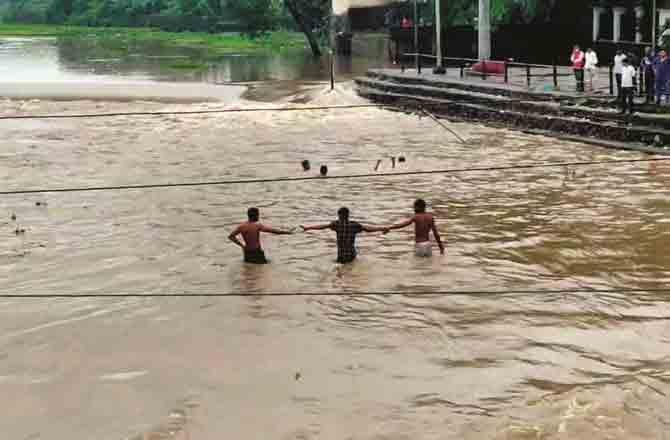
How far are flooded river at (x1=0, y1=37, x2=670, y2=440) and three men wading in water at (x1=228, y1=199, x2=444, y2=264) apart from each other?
0.26 metres

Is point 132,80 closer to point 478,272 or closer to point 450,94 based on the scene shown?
point 450,94

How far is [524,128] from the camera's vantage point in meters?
26.0

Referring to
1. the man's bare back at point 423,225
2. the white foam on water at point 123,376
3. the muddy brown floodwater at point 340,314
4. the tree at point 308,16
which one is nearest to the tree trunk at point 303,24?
the tree at point 308,16

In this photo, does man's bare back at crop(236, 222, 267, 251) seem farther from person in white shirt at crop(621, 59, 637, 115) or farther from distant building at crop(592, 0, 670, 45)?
distant building at crop(592, 0, 670, 45)

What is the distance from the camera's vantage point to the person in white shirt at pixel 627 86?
21766 millimetres

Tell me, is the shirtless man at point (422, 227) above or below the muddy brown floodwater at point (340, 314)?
above

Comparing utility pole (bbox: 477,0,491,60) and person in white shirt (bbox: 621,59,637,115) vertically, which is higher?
utility pole (bbox: 477,0,491,60)

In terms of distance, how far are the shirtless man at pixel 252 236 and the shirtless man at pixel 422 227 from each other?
5.78 feet

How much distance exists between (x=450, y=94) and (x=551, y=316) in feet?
62.3

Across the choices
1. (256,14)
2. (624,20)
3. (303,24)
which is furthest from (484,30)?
(256,14)

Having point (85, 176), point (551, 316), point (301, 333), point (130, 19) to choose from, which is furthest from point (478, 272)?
point (130, 19)

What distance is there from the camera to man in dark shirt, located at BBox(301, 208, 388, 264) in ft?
42.6

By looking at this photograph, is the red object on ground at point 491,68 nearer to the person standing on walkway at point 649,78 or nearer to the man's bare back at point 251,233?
the person standing on walkway at point 649,78

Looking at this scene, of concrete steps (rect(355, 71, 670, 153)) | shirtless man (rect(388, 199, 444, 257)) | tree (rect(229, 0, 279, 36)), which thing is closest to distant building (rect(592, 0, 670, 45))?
concrete steps (rect(355, 71, 670, 153))
